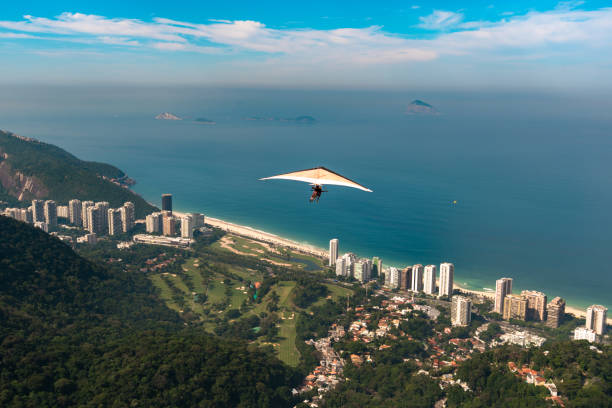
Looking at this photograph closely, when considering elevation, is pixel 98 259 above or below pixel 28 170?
below

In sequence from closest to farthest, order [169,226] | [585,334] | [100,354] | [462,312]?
[100,354]
[585,334]
[462,312]
[169,226]

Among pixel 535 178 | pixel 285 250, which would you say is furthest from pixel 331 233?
pixel 535 178

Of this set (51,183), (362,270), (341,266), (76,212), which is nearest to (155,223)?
(76,212)

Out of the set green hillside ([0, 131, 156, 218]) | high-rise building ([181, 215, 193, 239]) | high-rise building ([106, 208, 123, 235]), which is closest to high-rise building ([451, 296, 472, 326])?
high-rise building ([181, 215, 193, 239])

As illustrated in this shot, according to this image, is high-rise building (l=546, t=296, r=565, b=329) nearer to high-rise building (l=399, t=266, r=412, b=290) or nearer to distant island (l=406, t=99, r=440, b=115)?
high-rise building (l=399, t=266, r=412, b=290)

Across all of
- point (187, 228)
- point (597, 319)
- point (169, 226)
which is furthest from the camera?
point (169, 226)

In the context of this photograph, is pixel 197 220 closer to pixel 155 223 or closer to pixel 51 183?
pixel 155 223

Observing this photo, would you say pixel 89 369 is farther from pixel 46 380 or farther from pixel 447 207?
pixel 447 207
